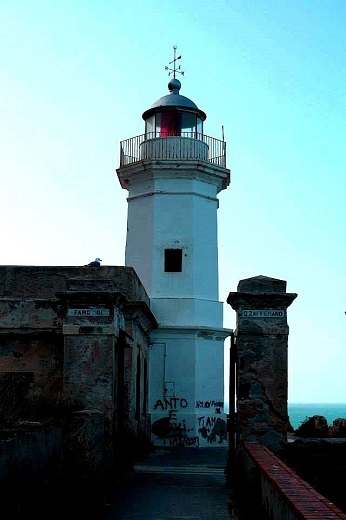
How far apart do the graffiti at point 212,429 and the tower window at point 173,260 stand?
4.77m

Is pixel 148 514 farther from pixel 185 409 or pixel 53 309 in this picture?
pixel 185 409

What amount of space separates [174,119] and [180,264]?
18.0 ft

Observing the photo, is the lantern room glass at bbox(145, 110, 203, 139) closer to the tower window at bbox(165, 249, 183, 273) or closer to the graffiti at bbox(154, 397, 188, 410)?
the tower window at bbox(165, 249, 183, 273)

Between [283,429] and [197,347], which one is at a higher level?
[197,347]

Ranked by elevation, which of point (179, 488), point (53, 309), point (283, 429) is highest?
point (53, 309)

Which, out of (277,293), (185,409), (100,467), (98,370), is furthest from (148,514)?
(185,409)

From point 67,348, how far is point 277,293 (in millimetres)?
3337

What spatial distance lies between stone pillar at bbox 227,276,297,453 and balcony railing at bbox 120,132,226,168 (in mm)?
13973

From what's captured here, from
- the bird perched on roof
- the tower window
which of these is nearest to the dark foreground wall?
the bird perched on roof

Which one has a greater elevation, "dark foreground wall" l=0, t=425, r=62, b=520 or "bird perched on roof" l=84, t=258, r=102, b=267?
"bird perched on roof" l=84, t=258, r=102, b=267

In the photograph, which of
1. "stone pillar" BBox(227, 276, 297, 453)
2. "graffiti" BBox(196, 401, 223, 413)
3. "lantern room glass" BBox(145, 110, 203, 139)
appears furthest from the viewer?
"lantern room glass" BBox(145, 110, 203, 139)

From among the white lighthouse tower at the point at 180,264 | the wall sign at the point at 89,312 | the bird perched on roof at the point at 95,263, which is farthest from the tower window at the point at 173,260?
the wall sign at the point at 89,312

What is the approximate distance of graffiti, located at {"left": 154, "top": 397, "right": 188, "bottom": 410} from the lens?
2381 centimetres

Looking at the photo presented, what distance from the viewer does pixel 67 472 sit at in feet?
27.2
